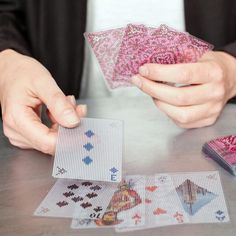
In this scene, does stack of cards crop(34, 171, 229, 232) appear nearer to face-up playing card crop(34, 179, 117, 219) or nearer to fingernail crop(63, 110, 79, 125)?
face-up playing card crop(34, 179, 117, 219)

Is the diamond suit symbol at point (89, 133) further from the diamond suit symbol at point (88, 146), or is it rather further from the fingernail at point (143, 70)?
the fingernail at point (143, 70)

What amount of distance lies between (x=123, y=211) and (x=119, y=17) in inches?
21.7

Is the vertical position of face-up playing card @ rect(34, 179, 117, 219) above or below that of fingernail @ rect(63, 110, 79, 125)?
below

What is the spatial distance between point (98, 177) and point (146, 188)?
81 millimetres

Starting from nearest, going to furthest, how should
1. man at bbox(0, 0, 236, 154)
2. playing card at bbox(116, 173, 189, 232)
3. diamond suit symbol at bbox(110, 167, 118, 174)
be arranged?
playing card at bbox(116, 173, 189, 232)
diamond suit symbol at bbox(110, 167, 118, 174)
man at bbox(0, 0, 236, 154)

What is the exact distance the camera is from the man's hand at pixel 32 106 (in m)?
0.85

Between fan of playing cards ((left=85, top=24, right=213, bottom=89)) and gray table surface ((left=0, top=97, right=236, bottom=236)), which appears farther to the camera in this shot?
fan of playing cards ((left=85, top=24, right=213, bottom=89))

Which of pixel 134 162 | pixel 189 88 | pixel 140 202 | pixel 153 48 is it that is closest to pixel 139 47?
pixel 153 48

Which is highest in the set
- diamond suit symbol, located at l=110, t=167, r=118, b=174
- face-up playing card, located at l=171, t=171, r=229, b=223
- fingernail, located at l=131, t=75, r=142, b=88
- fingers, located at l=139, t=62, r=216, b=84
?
fingers, located at l=139, t=62, r=216, b=84

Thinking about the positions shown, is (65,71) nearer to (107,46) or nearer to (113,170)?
(107,46)

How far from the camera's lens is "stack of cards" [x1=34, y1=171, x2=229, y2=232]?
2.23 feet

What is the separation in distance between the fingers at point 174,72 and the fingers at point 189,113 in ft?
0.19

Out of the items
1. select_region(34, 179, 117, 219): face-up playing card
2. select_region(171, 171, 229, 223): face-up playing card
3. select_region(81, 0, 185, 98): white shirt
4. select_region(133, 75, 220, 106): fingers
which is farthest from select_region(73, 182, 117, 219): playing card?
select_region(81, 0, 185, 98): white shirt

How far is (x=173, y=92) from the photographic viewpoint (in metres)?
0.92
